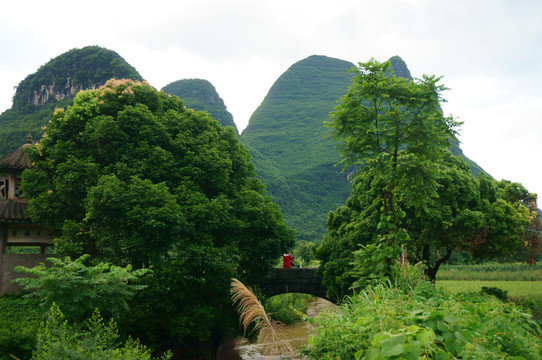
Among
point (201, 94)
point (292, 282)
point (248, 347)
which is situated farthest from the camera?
point (201, 94)

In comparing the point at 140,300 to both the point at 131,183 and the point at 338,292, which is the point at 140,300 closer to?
the point at 131,183

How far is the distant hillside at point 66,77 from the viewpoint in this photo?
207ft

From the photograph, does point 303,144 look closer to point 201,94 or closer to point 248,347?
point 201,94

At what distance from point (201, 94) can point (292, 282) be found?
91.7 metres

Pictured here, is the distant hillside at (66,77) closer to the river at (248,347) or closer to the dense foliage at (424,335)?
the river at (248,347)

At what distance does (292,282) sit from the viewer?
17.5 metres

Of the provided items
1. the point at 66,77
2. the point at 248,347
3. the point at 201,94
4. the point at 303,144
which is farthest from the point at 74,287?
the point at 201,94

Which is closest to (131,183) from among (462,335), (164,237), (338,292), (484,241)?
(164,237)

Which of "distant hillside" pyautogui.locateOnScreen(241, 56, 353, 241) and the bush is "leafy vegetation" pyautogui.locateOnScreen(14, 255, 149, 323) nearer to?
the bush

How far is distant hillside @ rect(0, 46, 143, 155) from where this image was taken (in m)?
63.0

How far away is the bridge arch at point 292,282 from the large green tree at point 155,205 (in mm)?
2525

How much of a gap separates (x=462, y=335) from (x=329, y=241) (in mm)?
13169

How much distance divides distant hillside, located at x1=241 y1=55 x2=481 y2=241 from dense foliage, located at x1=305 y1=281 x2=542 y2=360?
45982mm

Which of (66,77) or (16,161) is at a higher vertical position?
(66,77)
